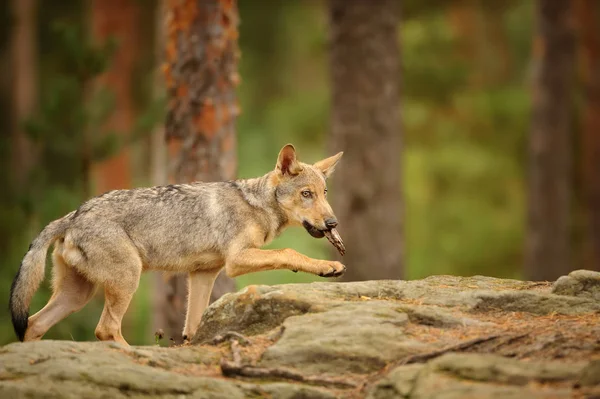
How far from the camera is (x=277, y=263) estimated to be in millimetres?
8758

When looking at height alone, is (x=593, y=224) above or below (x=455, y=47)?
below

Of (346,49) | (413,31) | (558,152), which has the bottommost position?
(558,152)

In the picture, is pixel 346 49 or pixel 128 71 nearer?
pixel 346 49

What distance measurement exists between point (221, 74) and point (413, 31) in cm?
1649

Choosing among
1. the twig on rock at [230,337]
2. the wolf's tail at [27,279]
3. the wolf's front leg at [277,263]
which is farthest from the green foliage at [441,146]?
the twig on rock at [230,337]

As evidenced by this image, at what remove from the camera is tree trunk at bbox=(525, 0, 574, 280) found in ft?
76.4

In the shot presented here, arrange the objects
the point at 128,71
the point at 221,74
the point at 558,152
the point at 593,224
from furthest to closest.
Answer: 1. the point at 128,71
2. the point at 593,224
3. the point at 558,152
4. the point at 221,74

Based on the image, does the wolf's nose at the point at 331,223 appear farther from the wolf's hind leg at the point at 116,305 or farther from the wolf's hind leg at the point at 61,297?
the wolf's hind leg at the point at 61,297

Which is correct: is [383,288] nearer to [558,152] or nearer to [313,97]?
[558,152]

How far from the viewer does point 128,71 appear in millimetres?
29938

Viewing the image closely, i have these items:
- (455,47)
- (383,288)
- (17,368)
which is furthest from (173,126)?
(455,47)

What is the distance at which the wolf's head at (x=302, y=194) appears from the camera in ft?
29.6

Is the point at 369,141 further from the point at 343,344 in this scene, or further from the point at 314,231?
the point at 343,344

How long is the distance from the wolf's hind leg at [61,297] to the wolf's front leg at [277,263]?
144cm
